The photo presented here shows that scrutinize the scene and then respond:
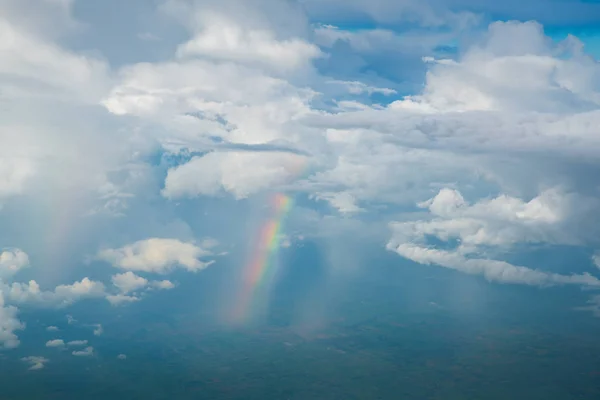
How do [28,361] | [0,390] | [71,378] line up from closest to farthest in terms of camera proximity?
1. [0,390]
2. [71,378]
3. [28,361]

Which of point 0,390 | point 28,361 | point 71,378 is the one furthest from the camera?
point 28,361

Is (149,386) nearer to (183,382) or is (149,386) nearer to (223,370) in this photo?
(183,382)

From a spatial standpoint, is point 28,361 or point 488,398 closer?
point 488,398

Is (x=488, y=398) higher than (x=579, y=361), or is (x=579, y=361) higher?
(x=579, y=361)

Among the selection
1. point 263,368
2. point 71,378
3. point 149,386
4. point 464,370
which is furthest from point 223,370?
point 464,370

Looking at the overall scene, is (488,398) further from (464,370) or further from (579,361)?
(579,361)

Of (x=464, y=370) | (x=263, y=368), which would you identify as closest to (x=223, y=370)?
(x=263, y=368)

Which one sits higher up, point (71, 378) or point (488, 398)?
point (71, 378)

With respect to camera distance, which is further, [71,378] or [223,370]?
[223,370]

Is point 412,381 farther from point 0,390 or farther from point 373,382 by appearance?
point 0,390
